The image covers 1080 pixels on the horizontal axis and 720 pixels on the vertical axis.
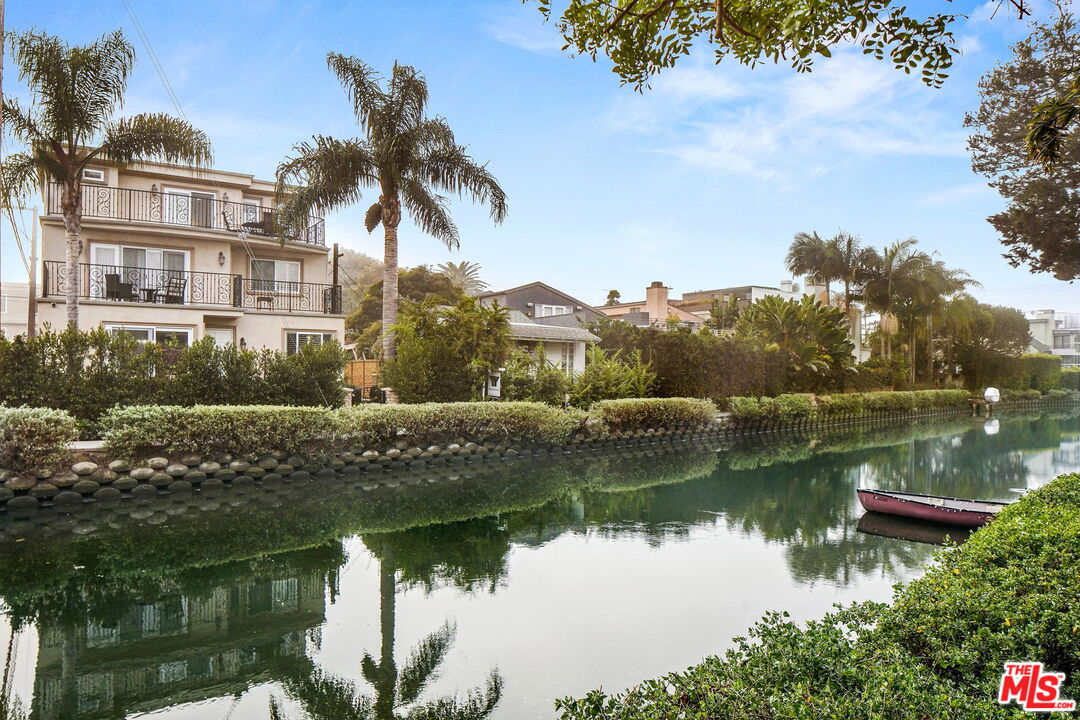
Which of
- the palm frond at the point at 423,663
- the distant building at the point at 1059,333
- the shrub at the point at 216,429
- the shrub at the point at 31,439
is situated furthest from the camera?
the distant building at the point at 1059,333

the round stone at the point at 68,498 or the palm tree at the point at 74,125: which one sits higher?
the palm tree at the point at 74,125

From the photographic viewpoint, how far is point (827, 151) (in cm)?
2142

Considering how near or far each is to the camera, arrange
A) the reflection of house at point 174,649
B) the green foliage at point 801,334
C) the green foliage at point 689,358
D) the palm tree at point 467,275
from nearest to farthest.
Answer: the reflection of house at point 174,649 < the green foliage at point 689,358 < the green foliage at point 801,334 < the palm tree at point 467,275

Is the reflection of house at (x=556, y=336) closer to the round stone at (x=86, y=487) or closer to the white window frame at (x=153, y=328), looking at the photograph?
the white window frame at (x=153, y=328)

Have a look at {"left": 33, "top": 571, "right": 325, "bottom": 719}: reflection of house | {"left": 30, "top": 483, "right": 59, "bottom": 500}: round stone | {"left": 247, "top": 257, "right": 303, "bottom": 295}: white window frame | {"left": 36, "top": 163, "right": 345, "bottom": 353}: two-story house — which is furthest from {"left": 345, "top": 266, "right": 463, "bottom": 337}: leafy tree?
{"left": 33, "top": 571, "right": 325, "bottom": 719}: reflection of house

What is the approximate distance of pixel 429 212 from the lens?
76.3ft

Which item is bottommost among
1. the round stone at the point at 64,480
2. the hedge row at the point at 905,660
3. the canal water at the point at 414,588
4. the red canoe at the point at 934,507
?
the canal water at the point at 414,588

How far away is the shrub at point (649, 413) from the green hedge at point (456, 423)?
47.8 inches

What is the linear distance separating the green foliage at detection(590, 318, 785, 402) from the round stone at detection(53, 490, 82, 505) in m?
20.1

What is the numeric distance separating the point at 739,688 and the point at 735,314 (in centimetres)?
4452

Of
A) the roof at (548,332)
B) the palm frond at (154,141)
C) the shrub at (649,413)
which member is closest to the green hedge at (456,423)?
the shrub at (649,413)

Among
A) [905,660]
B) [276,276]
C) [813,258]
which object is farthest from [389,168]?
[813,258]

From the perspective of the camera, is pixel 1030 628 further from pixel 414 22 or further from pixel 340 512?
pixel 414 22

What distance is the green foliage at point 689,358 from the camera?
29.8 metres
